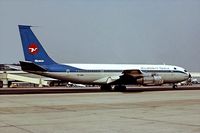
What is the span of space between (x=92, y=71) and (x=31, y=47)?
7.66m

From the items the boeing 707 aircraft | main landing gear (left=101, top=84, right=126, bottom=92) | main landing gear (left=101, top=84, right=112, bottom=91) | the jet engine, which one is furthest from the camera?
main landing gear (left=101, top=84, right=112, bottom=91)

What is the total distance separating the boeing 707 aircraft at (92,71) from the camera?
39469 millimetres

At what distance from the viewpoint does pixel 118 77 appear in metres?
44.1

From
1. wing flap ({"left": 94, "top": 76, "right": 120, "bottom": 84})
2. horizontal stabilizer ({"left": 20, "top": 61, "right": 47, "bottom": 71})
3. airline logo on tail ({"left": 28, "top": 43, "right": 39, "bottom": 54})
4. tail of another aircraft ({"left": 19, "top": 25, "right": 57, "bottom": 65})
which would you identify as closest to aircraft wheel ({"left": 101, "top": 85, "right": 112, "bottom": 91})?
wing flap ({"left": 94, "top": 76, "right": 120, "bottom": 84})

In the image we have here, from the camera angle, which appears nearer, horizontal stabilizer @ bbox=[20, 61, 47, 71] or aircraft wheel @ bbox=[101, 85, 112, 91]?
horizontal stabilizer @ bbox=[20, 61, 47, 71]

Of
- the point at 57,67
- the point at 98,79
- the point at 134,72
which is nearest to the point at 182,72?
the point at 134,72

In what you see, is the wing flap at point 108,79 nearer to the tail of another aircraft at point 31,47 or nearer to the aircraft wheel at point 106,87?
the aircraft wheel at point 106,87

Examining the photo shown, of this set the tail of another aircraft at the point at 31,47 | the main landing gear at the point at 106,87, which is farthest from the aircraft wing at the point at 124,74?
the tail of another aircraft at the point at 31,47

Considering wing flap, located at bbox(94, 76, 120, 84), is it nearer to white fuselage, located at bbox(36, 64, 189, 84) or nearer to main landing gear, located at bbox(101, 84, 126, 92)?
white fuselage, located at bbox(36, 64, 189, 84)

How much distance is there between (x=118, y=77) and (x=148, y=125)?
31.6 meters

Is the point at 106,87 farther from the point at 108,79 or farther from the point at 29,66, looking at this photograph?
the point at 29,66

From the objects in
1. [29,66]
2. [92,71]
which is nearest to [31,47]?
[29,66]

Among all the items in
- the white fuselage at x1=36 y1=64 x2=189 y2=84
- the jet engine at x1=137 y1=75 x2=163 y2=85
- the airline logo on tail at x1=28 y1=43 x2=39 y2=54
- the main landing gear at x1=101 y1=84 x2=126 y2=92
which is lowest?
the main landing gear at x1=101 y1=84 x2=126 y2=92

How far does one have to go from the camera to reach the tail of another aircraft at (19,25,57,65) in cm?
3934
